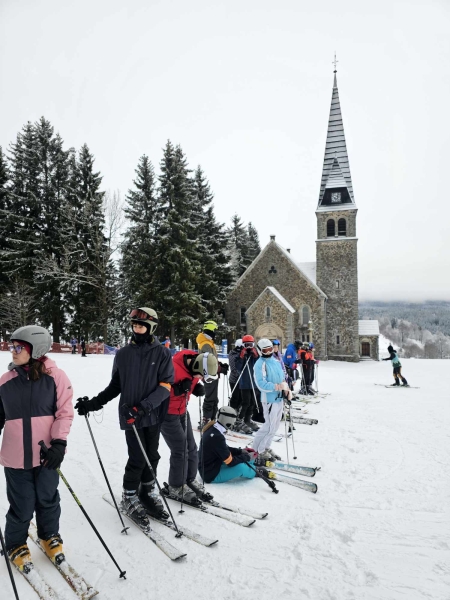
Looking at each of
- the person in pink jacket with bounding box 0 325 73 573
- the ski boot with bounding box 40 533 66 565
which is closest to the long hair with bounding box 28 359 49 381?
the person in pink jacket with bounding box 0 325 73 573

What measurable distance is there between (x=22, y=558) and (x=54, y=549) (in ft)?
0.70

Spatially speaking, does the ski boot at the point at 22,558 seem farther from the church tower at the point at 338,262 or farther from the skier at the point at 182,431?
the church tower at the point at 338,262

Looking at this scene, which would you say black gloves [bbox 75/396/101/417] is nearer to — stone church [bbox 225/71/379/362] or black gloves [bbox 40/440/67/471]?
black gloves [bbox 40/440/67/471]

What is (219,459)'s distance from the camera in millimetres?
4516

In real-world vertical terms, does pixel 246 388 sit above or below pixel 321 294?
below

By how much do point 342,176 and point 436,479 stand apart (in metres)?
32.1

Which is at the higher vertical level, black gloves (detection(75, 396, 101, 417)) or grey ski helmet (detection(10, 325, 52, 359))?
grey ski helmet (detection(10, 325, 52, 359))

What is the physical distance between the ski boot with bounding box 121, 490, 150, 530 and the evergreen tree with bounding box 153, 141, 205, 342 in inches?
851

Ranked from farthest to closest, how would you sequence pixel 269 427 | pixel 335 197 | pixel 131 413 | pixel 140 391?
pixel 335 197 → pixel 269 427 → pixel 140 391 → pixel 131 413

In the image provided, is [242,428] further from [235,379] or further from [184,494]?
[184,494]

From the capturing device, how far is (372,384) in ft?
48.9

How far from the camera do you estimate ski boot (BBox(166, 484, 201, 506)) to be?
3.81 metres

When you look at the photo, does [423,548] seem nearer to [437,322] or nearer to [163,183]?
[163,183]

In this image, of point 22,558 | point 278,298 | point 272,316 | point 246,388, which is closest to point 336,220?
point 278,298
